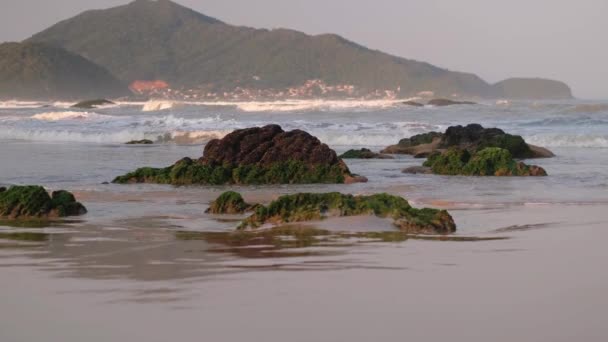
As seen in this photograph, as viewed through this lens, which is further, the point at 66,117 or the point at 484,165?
the point at 66,117

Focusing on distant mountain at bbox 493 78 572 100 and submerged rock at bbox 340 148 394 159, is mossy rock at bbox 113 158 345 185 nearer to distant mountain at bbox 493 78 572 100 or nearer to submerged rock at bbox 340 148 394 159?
submerged rock at bbox 340 148 394 159

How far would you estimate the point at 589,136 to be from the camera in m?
24.3

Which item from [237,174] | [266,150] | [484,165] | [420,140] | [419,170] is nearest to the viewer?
[237,174]

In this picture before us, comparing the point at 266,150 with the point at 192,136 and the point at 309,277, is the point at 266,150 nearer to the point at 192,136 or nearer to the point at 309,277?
the point at 309,277

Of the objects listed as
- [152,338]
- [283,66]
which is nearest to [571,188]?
[152,338]

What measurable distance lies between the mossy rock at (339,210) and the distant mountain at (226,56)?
451ft

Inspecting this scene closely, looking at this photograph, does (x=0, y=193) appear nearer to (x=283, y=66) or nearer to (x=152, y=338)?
(x=152, y=338)

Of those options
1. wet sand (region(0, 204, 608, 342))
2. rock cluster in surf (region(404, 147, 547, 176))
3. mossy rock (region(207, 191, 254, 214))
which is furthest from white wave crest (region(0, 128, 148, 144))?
wet sand (region(0, 204, 608, 342))

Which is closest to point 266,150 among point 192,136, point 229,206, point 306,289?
point 229,206

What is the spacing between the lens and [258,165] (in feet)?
45.1

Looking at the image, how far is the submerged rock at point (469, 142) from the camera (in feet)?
59.8

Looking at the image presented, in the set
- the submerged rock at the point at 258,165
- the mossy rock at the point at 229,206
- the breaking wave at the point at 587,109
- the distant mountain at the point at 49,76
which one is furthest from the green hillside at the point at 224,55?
the mossy rock at the point at 229,206

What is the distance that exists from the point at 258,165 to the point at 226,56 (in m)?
159

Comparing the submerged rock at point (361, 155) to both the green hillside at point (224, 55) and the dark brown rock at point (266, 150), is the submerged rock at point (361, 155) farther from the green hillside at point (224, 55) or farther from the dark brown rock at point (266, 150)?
the green hillside at point (224, 55)
